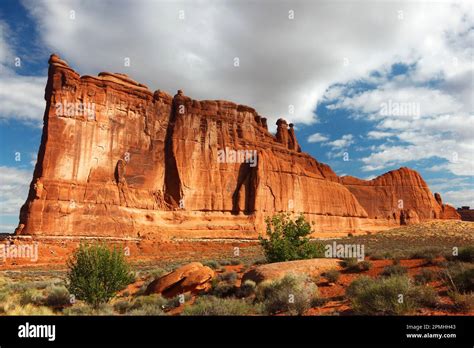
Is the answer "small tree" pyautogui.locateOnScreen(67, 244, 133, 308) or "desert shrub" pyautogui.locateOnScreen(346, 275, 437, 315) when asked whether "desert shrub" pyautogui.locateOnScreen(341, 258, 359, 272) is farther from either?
"small tree" pyautogui.locateOnScreen(67, 244, 133, 308)

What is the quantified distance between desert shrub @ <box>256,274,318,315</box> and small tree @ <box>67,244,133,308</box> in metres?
5.51

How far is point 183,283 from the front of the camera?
530 inches

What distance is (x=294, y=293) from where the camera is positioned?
880 cm

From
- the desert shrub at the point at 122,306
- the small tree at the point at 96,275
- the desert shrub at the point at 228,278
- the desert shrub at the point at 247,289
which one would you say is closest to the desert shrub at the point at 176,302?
the desert shrub at the point at 122,306

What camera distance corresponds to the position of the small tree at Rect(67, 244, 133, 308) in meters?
12.0

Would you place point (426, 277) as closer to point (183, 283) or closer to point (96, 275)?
point (183, 283)

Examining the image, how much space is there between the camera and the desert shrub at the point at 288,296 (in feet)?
28.0

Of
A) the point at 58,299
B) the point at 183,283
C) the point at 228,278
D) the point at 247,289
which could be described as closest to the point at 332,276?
the point at 247,289

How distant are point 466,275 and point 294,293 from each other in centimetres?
477

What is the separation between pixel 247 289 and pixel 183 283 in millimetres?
2909

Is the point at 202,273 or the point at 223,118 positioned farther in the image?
the point at 223,118
